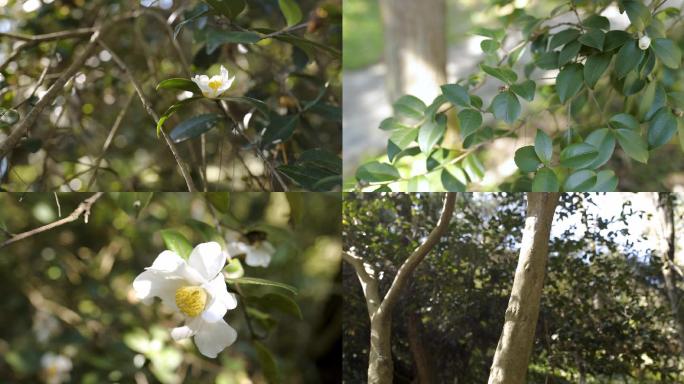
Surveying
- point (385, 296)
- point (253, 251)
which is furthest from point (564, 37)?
point (253, 251)

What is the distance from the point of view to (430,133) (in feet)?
2.60

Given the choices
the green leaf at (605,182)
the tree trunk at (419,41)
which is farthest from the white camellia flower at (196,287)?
the tree trunk at (419,41)

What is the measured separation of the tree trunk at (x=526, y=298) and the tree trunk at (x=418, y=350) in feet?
0.28

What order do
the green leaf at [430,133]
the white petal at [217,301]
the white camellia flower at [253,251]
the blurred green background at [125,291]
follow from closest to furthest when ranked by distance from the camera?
the white petal at [217,301]
the green leaf at [430,133]
the white camellia flower at [253,251]
the blurred green background at [125,291]

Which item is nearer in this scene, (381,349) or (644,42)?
(644,42)

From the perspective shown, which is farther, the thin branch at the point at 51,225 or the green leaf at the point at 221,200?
the green leaf at the point at 221,200

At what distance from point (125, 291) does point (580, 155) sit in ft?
3.49

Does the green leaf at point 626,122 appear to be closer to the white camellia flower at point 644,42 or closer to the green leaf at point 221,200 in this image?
the white camellia flower at point 644,42

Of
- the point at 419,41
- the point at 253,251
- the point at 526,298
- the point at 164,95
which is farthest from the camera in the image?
the point at 419,41

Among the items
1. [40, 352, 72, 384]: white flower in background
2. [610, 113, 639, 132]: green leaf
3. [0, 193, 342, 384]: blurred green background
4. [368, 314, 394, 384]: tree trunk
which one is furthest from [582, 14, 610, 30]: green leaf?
[40, 352, 72, 384]: white flower in background

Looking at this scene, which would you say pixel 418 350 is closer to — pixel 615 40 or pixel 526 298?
pixel 526 298

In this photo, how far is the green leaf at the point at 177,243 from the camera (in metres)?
0.74

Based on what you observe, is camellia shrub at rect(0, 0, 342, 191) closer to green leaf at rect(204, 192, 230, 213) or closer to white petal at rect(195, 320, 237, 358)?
green leaf at rect(204, 192, 230, 213)

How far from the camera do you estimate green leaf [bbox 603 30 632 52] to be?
747 mm
